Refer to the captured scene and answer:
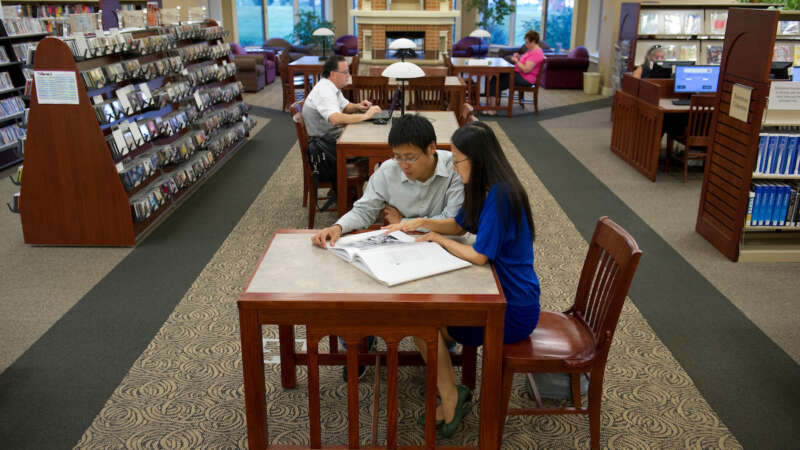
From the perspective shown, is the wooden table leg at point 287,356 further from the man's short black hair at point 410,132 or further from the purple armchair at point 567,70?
the purple armchair at point 567,70

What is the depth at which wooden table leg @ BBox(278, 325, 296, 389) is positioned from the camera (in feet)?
9.14

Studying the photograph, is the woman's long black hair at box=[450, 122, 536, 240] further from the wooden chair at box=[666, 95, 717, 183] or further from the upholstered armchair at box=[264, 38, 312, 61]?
the upholstered armchair at box=[264, 38, 312, 61]

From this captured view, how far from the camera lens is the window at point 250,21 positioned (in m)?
16.3

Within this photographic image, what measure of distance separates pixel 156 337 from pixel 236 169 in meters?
3.70

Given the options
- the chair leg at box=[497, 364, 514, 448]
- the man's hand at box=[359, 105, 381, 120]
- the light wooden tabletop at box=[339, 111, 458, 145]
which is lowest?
the chair leg at box=[497, 364, 514, 448]

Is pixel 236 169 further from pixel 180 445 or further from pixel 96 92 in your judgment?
pixel 180 445

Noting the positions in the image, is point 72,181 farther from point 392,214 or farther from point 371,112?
point 392,214

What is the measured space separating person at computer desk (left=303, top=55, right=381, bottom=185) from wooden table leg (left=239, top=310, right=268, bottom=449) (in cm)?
280

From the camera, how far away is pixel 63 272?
14.0 feet

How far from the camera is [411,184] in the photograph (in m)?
2.96

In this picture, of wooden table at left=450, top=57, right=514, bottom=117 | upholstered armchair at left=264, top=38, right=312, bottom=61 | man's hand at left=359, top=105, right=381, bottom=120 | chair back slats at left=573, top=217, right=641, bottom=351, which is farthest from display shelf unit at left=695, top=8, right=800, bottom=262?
upholstered armchair at left=264, top=38, right=312, bottom=61

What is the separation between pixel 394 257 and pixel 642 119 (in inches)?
204

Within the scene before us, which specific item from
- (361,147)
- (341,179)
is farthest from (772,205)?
(341,179)

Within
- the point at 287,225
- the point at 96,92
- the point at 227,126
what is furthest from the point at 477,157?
the point at 227,126
